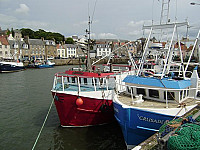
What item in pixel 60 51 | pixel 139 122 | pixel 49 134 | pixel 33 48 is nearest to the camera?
pixel 139 122

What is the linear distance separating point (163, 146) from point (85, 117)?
783 centimetres

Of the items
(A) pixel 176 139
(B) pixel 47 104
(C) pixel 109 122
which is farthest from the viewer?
(B) pixel 47 104

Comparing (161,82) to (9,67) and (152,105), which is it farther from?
(9,67)

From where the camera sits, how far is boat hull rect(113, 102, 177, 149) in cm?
838

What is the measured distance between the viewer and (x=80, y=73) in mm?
13359

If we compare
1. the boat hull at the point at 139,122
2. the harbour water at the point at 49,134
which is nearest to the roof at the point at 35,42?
the harbour water at the point at 49,134

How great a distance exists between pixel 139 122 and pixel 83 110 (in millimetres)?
4529

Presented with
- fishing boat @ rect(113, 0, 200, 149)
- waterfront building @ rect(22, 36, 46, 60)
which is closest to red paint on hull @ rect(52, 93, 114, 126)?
fishing boat @ rect(113, 0, 200, 149)

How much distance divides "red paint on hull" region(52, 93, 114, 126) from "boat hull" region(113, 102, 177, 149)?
105 inches

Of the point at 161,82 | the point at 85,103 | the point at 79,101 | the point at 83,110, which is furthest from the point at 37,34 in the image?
the point at 161,82

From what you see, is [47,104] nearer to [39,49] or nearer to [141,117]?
[141,117]

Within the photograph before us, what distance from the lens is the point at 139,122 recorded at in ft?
28.9

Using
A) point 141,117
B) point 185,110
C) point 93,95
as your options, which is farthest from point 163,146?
point 93,95

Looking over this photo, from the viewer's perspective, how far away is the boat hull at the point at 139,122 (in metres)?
8.38
